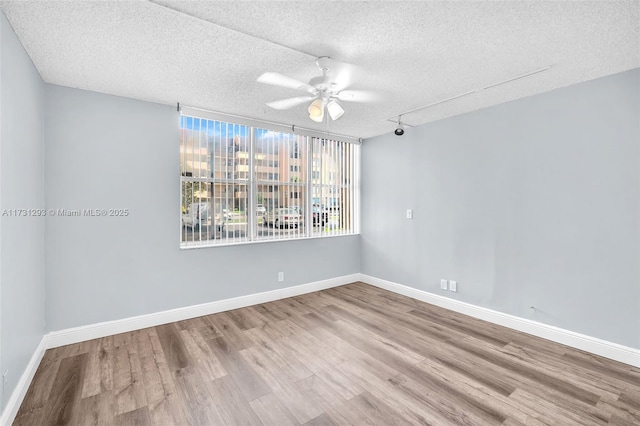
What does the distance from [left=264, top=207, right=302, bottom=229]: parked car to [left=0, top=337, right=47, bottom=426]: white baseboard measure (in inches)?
102

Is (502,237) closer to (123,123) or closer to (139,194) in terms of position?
(139,194)

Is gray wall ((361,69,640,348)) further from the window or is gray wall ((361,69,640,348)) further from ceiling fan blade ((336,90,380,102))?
ceiling fan blade ((336,90,380,102))

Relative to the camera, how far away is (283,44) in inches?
81.5

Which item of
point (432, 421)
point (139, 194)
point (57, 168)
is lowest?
point (432, 421)

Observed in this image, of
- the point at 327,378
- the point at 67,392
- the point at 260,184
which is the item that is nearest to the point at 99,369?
the point at 67,392

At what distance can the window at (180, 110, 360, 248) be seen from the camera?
3.53m

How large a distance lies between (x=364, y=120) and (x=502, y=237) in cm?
226

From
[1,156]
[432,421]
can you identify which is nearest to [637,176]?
[432,421]

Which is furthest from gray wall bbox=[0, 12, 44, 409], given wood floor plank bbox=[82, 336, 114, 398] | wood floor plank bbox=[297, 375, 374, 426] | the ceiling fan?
wood floor plank bbox=[297, 375, 374, 426]

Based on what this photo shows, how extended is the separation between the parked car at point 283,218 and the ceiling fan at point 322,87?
1867 millimetres

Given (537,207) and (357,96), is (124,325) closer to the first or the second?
(357,96)

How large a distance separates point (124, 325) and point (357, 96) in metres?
3.50

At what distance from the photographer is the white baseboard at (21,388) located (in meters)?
1.74

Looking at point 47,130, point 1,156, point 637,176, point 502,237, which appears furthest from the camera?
point 502,237
